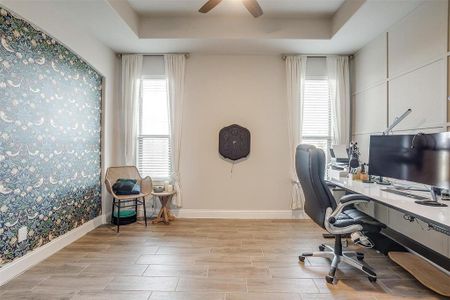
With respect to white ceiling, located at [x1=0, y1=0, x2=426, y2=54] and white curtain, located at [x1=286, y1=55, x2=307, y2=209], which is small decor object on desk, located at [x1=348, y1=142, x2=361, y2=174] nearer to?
white curtain, located at [x1=286, y1=55, x2=307, y2=209]

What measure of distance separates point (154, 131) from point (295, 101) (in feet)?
7.63

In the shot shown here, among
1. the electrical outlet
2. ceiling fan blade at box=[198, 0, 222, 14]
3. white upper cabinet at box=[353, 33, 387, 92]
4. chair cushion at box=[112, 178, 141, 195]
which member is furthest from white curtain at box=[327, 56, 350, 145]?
the electrical outlet

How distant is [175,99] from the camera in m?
4.30

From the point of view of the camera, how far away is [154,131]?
443 cm

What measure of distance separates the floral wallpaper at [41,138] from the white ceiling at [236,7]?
113 centimetres

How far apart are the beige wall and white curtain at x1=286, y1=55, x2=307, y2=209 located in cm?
12

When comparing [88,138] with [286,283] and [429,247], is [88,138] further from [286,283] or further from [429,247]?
[429,247]

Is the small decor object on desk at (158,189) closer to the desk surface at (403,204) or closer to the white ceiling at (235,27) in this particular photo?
the white ceiling at (235,27)

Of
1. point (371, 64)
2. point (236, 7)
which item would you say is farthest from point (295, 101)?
point (236, 7)

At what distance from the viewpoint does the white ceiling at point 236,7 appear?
3.36m

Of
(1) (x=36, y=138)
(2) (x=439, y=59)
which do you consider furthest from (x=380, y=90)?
(1) (x=36, y=138)

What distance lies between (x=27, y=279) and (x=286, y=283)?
2276mm

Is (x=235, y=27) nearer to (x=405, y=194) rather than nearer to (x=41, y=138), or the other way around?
(x=41, y=138)

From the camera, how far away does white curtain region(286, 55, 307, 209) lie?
4.29 m
